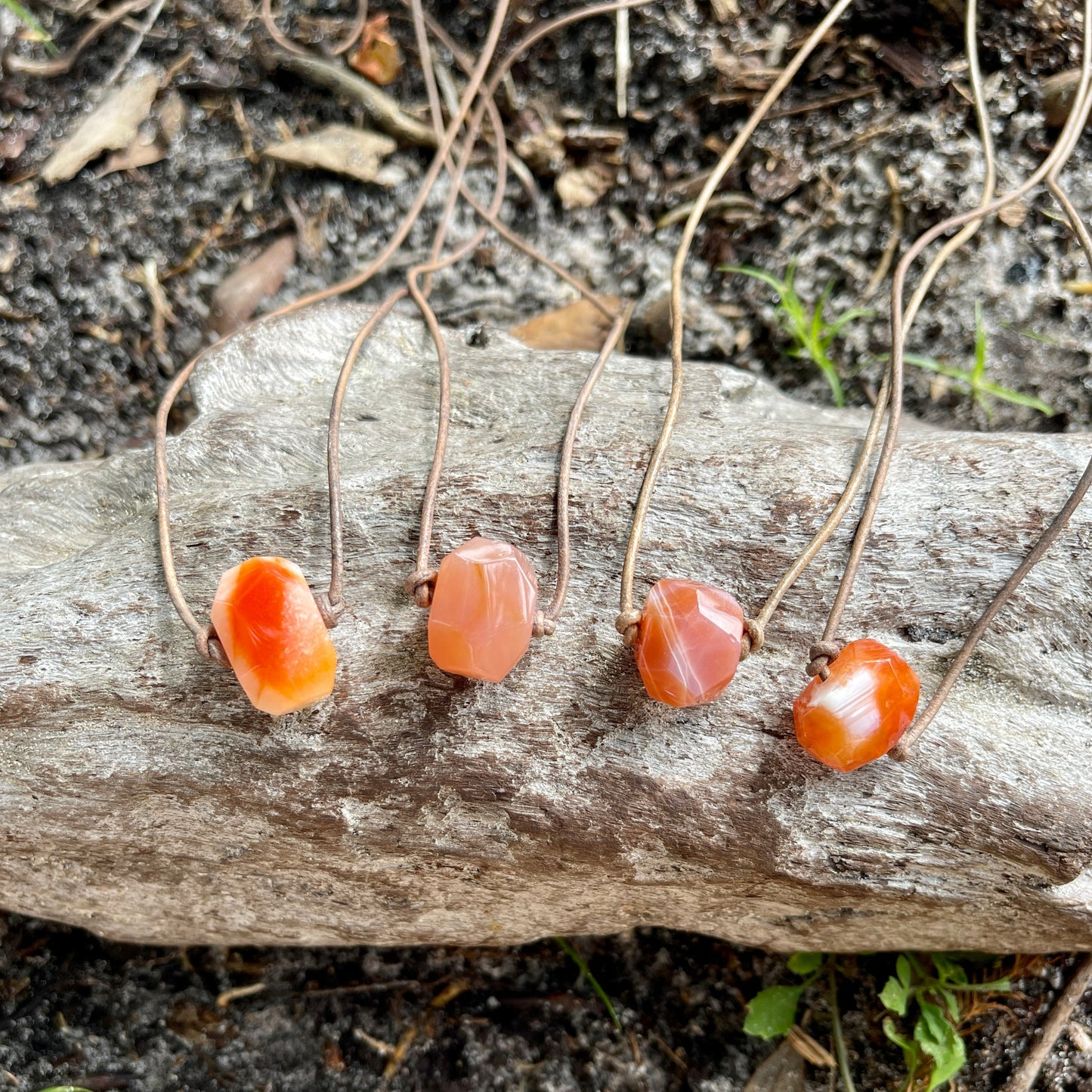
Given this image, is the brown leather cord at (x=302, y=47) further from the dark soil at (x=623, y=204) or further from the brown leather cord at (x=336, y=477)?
the brown leather cord at (x=336, y=477)

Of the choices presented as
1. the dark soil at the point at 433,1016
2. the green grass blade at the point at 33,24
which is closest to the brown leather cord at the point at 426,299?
the green grass blade at the point at 33,24

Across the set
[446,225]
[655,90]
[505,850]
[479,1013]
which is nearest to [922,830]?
[505,850]

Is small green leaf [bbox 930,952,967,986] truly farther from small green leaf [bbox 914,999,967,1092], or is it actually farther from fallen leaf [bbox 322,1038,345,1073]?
fallen leaf [bbox 322,1038,345,1073]

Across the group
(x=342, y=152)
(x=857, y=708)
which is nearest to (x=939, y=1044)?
(x=857, y=708)

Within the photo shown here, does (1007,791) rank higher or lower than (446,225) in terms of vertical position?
lower

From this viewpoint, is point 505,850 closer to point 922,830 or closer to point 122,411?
point 922,830

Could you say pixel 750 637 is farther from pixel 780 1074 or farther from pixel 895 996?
pixel 780 1074

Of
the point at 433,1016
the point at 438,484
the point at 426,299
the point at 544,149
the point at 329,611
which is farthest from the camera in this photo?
the point at 544,149
